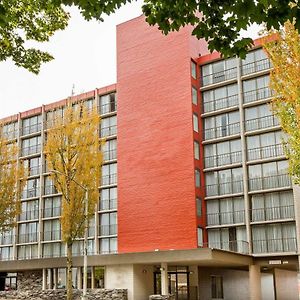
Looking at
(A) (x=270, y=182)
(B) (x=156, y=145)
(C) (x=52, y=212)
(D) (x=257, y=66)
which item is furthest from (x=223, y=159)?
(C) (x=52, y=212)

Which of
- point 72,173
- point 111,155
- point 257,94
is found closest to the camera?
point 72,173

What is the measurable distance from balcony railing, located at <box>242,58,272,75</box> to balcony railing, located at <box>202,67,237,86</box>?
0.89 metres

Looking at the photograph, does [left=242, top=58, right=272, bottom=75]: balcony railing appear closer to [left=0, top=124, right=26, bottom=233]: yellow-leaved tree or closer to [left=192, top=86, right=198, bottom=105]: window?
[left=192, top=86, right=198, bottom=105]: window

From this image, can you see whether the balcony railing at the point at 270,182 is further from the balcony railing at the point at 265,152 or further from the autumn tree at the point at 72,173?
the autumn tree at the point at 72,173

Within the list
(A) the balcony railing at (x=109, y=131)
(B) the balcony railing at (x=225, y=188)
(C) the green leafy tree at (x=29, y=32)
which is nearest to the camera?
(C) the green leafy tree at (x=29, y=32)

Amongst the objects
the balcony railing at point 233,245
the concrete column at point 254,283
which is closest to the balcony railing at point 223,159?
the balcony railing at point 233,245

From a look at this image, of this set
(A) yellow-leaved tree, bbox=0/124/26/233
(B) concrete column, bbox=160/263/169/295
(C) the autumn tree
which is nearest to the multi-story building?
(B) concrete column, bbox=160/263/169/295

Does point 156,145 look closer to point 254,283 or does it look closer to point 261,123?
point 261,123

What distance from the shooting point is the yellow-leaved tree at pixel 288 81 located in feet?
60.5

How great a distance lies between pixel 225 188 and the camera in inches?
1518

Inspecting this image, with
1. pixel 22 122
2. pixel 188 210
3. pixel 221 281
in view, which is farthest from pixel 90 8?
pixel 22 122

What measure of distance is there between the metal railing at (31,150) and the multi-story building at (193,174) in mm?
13339

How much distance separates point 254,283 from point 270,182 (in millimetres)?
6979

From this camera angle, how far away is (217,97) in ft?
132
